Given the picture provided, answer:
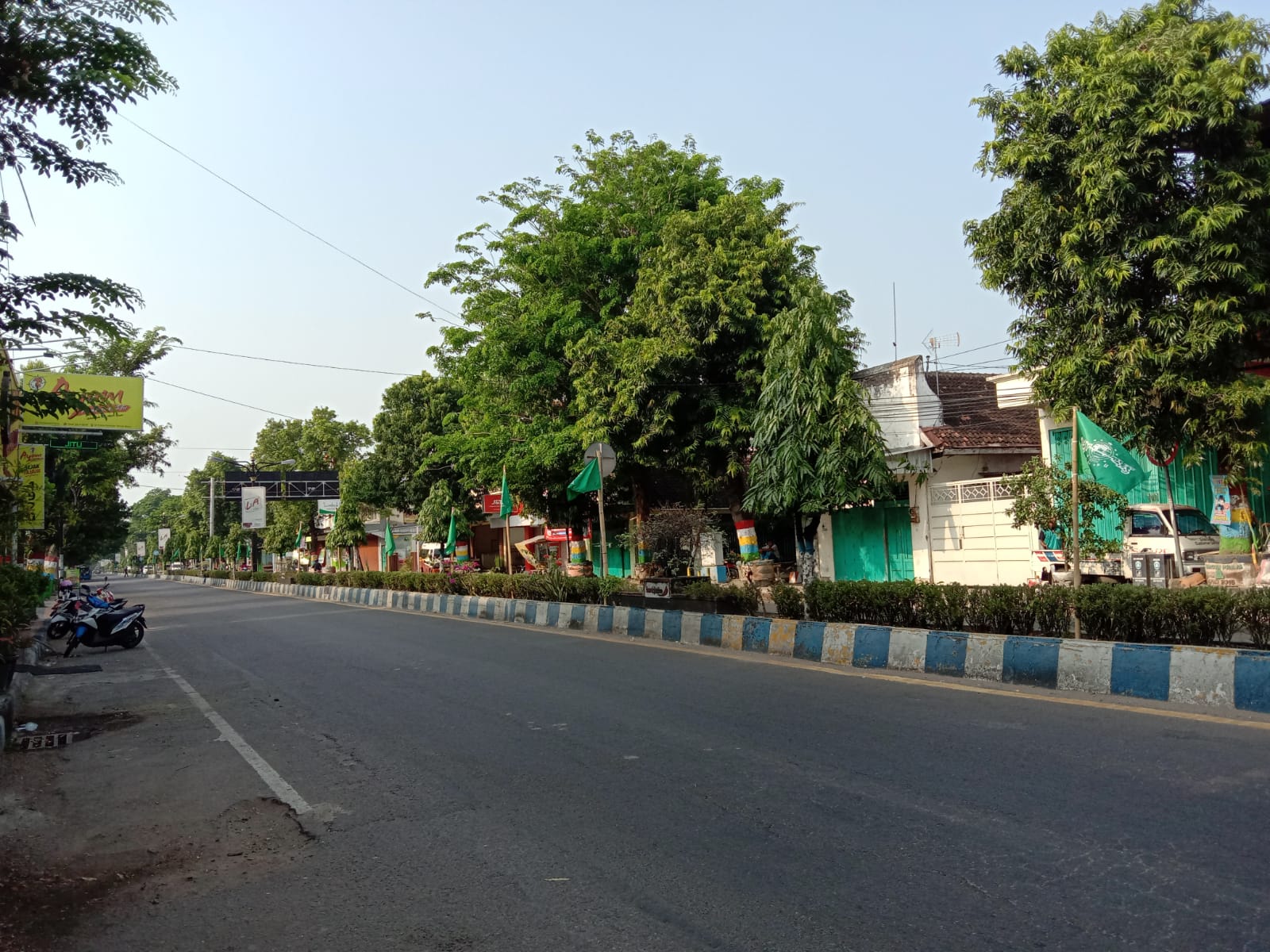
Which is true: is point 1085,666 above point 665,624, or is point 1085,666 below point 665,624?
above

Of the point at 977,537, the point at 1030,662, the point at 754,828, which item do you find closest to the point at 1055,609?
the point at 1030,662

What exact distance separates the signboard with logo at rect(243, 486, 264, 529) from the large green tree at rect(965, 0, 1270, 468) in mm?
44194

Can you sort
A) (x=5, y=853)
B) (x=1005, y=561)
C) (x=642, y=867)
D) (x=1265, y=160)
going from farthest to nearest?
(x=1005, y=561) → (x=1265, y=160) → (x=5, y=853) → (x=642, y=867)

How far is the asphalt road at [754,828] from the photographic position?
3.57 metres

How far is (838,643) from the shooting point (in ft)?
34.9

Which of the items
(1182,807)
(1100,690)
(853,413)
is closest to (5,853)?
(1182,807)

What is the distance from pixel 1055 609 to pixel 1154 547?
805 centimetres

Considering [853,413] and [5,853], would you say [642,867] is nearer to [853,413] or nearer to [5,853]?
[5,853]

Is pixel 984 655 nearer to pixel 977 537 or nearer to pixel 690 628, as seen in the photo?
pixel 690 628

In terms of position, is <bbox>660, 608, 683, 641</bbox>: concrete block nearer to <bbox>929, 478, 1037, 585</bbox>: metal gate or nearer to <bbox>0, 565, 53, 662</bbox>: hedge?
<bbox>929, 478, 1037, 585</bbox>: metal gate

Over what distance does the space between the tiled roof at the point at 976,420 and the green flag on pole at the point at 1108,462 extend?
38.6ft

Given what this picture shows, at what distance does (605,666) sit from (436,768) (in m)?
4.90

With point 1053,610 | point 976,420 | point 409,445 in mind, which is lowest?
point 1053,610

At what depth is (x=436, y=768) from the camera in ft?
20.6
